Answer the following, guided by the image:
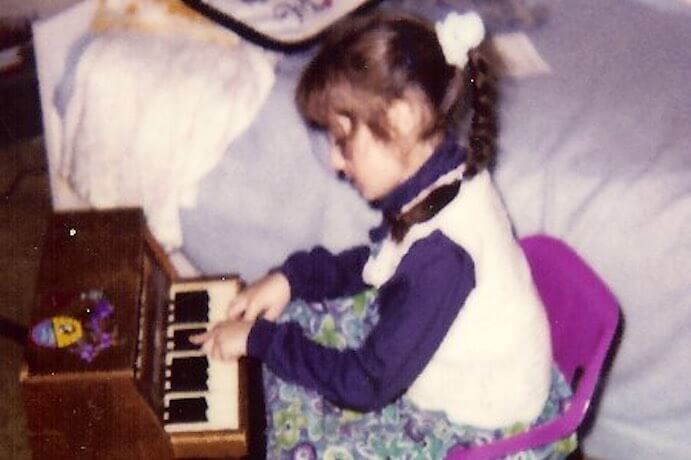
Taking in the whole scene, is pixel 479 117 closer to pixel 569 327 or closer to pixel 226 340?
pixel 569 327

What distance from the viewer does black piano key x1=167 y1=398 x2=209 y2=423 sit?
A: 1322 millimetres

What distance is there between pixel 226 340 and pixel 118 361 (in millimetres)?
170

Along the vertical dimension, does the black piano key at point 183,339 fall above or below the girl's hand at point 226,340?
below

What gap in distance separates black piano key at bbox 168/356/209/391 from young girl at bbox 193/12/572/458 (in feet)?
0.09

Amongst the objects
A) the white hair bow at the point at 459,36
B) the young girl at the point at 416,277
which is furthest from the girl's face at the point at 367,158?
the white hair bow at the point at 459,36

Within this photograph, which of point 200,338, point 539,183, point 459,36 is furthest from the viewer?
point 539,183

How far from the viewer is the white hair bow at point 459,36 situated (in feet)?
3.83

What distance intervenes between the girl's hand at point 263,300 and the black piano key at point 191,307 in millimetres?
41

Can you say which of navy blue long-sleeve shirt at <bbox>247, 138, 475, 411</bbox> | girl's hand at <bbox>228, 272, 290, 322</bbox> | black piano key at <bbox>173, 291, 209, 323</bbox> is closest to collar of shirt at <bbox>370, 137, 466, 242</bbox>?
navy blue long-sleeve shirt at <bbox>247, 138, 475, 411</bbox>

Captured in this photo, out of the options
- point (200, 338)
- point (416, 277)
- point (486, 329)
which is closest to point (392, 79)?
point (416, 277)

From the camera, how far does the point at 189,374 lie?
137 cm

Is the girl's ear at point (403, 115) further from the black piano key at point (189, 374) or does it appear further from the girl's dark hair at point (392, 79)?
the black piano key at point (189, 374)

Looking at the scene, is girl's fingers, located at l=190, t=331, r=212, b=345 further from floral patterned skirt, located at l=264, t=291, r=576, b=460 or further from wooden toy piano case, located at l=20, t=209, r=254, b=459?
floral patterned skirt, located at l=264, t=291, r=576, b=460

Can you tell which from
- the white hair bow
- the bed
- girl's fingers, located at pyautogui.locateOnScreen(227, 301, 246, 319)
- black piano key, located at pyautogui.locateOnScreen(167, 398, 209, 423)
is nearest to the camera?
the white hair bow
